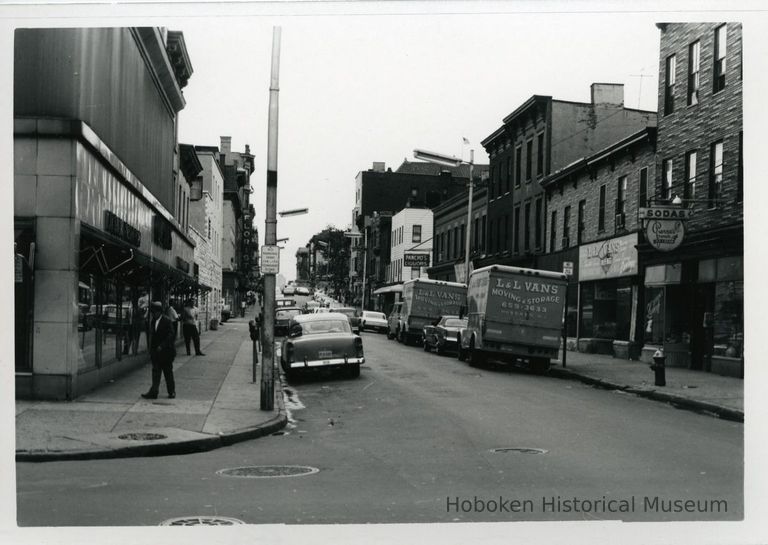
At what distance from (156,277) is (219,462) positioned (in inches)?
486

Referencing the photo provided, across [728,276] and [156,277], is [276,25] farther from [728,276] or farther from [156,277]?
[728,276]

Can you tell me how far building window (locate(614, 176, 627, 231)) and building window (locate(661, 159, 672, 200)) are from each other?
13.3 feet

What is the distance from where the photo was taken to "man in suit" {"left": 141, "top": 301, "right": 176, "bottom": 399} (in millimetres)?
15477

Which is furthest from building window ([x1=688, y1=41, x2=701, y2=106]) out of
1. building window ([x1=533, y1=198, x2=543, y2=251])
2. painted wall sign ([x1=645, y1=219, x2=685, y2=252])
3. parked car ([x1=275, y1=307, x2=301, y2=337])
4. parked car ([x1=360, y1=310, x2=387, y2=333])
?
parked car ([x1=360, y1=310, x2=387, y2=333])

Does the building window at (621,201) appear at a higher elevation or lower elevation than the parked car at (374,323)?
higher

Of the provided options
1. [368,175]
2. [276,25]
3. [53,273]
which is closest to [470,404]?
[53,273]

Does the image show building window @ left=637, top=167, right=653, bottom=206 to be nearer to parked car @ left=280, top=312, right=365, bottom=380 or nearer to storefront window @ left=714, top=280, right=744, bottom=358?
storefront window @ left=714, top=280, right=744, bottom=358

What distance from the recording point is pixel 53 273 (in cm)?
1450

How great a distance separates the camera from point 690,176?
24.6 m

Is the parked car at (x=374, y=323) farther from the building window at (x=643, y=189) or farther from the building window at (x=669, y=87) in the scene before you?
the building window at (x=669, y=87)

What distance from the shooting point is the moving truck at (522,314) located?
24391mm

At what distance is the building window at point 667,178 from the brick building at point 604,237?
6.03ft

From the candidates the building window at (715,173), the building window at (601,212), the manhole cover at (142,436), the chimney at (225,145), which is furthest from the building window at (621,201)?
the chimney at (225,145)

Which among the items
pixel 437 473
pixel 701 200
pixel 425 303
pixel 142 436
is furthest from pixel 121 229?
pixel 425 303
